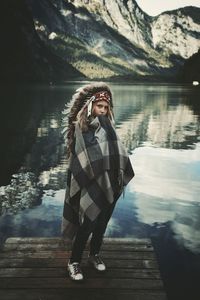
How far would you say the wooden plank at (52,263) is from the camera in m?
5.25

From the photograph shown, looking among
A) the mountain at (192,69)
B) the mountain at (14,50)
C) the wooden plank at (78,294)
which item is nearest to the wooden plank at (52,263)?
the wooden plank at (78,294)

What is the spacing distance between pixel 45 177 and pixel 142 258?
30.4 feet

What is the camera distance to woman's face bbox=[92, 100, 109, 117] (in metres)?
5.02

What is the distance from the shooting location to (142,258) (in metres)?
5.48

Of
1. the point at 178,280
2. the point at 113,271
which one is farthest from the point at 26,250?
the point at 178,280

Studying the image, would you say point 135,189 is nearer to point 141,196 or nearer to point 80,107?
point 141,196

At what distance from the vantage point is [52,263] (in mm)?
5324

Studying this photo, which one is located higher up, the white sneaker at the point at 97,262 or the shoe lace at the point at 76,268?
the shoe lace at the point at 76,268

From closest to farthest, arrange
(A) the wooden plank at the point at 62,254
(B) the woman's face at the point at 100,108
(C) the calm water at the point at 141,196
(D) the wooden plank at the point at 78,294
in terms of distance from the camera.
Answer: (D) the wooden plank at the point at 78,294 < (B) the woman's face at the point at 100,108 < (A) the wooden plank at the point at 62,254 < (C) the calm water at the point at 141,196

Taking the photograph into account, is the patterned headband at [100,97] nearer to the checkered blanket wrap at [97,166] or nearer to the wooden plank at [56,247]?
the checkered blanket wrap at [97,166]

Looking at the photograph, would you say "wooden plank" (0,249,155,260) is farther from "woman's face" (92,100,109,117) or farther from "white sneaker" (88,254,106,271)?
"woman's face" (92,100,109,117)

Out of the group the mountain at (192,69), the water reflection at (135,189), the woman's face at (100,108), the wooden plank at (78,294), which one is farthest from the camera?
the mountain at (192,69)

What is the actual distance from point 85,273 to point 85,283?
0.24 m

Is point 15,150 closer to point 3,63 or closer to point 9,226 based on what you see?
point 9,226
